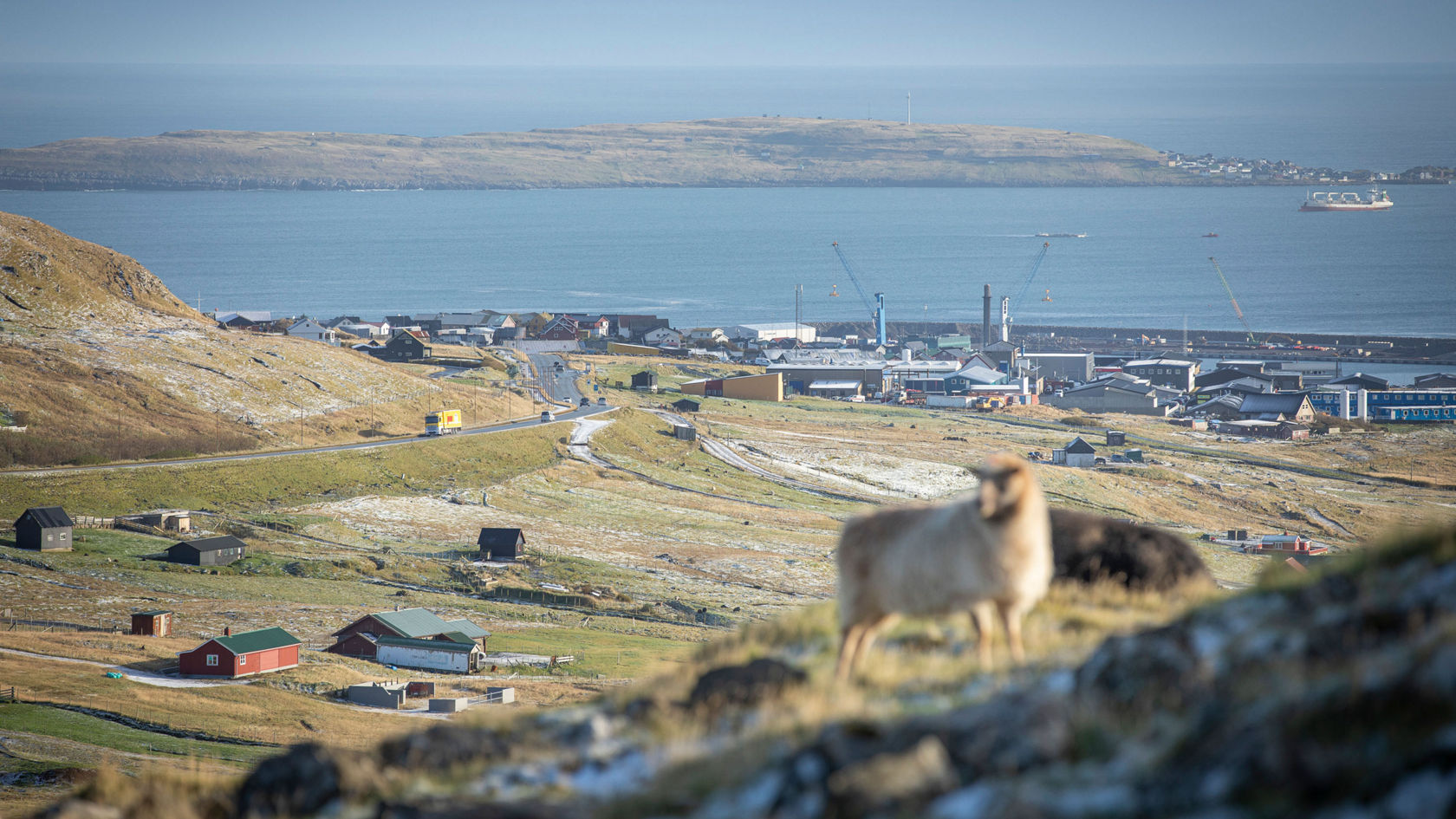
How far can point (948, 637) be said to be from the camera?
7.79 metres

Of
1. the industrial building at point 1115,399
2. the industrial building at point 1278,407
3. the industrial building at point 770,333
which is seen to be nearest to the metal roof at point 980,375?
the industrial building at point 1115,399

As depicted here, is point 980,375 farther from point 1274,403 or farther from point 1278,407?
point 1278,407

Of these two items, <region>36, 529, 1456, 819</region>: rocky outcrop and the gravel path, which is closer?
<region>36, 529, 1456, 819</region>: rocky outcrop

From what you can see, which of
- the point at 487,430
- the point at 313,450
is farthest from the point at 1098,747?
the point at 487,430

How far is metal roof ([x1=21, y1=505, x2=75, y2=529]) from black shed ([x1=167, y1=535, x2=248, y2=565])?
12.6ft

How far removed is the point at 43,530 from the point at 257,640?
51.1 ft

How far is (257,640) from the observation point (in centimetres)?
3475

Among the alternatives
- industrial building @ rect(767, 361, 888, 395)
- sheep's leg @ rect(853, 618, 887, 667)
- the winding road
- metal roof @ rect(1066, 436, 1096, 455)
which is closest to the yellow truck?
the winding road

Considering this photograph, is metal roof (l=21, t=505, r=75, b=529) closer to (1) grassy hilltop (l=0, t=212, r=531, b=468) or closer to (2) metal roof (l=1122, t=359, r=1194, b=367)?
(1) grassy hilltop (l=0, t=212, r=531, b=468)

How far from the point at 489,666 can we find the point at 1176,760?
32955 mm

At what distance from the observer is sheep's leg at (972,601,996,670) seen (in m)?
6.41

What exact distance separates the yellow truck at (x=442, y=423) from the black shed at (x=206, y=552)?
1897 cm

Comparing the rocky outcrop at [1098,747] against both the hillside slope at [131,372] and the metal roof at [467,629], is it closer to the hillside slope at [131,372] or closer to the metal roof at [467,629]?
the metal roof at [467,629]

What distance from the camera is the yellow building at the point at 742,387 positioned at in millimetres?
91188
